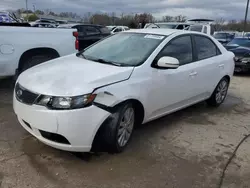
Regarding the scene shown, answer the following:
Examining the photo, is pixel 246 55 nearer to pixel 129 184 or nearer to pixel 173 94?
pixel 173 94

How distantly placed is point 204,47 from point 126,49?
5.48ft

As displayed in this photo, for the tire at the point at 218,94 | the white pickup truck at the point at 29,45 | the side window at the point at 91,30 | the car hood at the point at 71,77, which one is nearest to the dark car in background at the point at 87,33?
the side window at the point at 91,30

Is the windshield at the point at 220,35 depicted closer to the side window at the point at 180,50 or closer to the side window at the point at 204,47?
the side window at the point at 204,47

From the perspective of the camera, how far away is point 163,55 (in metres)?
4.01

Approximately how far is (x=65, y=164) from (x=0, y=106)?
246 centimetres

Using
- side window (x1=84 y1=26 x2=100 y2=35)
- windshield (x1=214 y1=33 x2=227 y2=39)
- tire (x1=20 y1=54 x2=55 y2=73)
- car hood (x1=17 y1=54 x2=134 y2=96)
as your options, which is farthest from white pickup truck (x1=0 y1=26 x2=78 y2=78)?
windshield (x1=214 y1=33 x2=227 y2=39)

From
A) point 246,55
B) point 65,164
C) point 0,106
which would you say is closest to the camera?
point 65,164

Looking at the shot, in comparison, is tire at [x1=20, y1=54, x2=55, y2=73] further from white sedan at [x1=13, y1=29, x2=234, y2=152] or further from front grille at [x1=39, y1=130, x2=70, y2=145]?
front grille at [x1=39, y1=130, x2=70, y2=145]

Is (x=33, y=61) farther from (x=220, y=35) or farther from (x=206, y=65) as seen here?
(x=220, y=35)

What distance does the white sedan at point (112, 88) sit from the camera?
2969 mm

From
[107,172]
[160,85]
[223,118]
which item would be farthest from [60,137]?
[223,118]

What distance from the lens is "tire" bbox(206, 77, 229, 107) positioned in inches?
217

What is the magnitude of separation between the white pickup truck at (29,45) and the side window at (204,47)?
2.79 m

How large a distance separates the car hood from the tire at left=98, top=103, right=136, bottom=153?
0.39 metres
